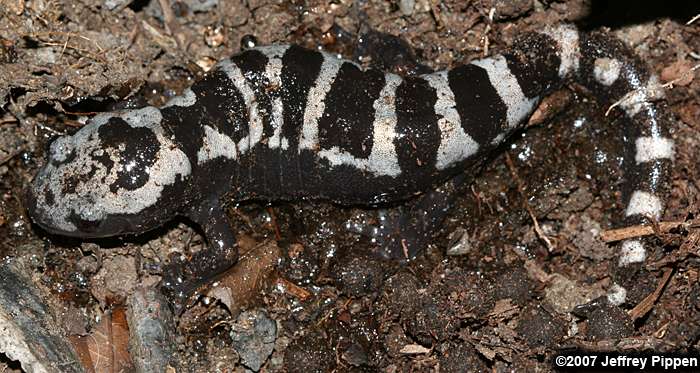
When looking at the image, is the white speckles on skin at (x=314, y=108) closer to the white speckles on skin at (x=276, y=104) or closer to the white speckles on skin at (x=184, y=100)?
the white speckles on skin at (x=276, y=104)

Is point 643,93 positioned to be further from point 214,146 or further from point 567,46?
point 214,146

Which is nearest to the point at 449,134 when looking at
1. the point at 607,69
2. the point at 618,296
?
the point at 607,69

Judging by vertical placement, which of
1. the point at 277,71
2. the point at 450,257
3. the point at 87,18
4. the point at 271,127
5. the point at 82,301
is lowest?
the point at 82,301

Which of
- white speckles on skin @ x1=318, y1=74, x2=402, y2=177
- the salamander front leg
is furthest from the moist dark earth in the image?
white speckles on skin @ x1=318, y1=74, x2=402, y2=177

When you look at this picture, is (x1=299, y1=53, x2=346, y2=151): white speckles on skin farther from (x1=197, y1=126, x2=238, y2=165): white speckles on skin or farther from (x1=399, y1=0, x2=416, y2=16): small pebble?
(x1=399, y1=0, x2=416, y2=16): small pebble

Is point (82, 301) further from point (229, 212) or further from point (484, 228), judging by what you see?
point (484, 228)

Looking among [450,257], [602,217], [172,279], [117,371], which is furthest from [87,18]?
[602,217]
